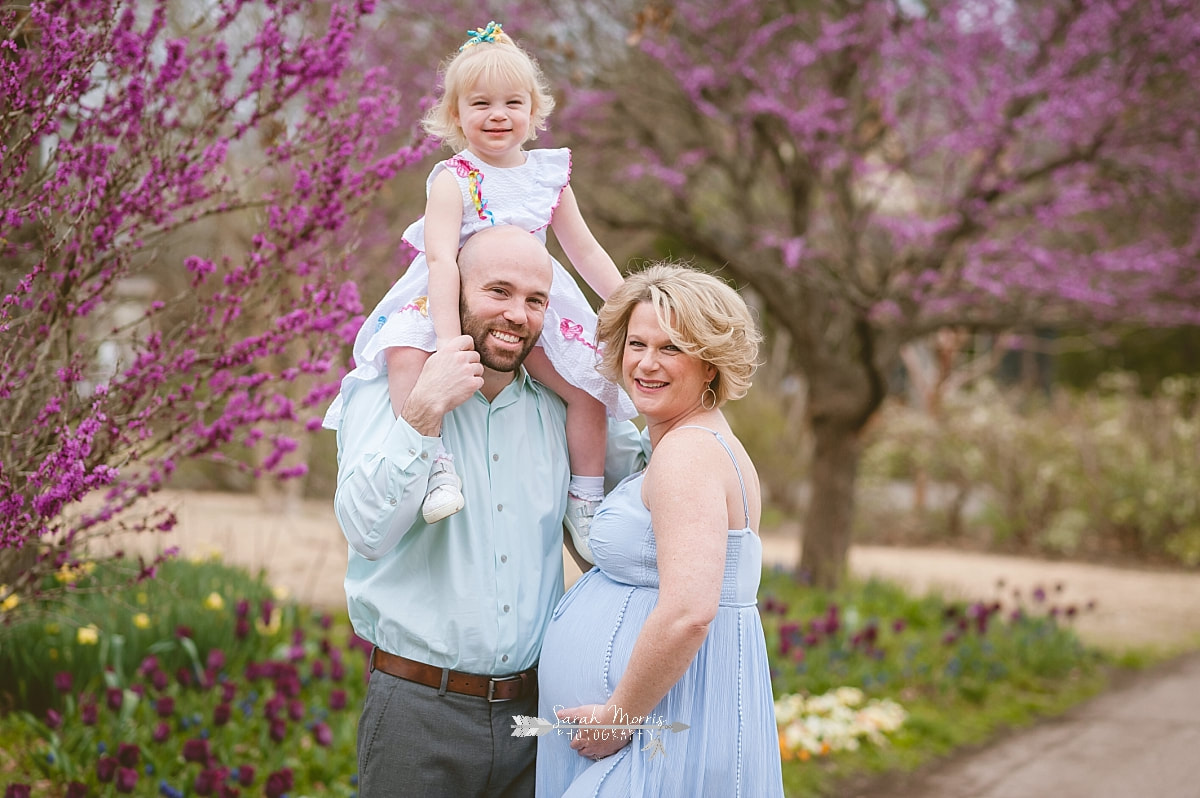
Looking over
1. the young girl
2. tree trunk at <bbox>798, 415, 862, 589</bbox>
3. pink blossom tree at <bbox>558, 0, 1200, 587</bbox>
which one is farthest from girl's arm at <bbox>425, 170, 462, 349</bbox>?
tree trunk at <bbox>798, 415, 862, 589</bbox>

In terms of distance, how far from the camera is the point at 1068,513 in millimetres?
11375

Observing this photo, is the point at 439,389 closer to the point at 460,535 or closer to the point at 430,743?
the point at 460,535

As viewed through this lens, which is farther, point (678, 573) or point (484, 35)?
point (484, 35)

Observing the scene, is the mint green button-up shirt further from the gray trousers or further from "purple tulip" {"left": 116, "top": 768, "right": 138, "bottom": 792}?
"purple tulip" {"left": 116, "top": 768, "right": 138, "bottom": 792}

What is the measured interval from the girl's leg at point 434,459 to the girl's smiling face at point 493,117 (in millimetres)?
547

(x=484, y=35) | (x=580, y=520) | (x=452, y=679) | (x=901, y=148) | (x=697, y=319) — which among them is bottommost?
(x=452, y=679)

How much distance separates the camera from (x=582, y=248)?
257 cm

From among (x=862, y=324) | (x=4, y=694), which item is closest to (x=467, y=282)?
(x=4, y=694)


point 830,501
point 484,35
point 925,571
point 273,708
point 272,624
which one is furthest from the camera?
point 925,571

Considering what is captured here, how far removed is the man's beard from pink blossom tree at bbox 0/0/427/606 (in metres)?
0.89

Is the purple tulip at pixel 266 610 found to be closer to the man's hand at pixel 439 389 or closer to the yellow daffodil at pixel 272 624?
the yellow daffodil at pixel 272 624

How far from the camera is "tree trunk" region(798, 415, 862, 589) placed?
7.79 metres

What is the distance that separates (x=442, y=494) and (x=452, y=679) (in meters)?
0.40

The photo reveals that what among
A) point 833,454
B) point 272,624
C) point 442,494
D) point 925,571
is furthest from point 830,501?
point 442,494
